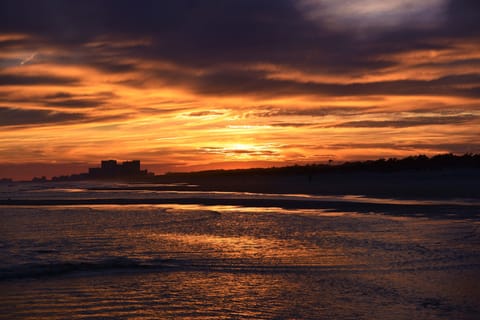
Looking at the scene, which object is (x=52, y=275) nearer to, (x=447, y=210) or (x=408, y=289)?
(x=408, y=289)

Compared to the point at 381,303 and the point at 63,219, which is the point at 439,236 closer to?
the point at 381,303

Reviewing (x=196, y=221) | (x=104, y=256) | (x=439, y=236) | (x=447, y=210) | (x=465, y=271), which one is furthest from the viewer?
(x=447, y=210)

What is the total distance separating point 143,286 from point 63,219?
1305 cm

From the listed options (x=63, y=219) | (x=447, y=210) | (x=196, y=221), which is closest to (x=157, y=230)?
(x=196, y=221)

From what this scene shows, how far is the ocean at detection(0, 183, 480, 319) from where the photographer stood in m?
8.27

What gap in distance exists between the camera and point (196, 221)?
21.3m

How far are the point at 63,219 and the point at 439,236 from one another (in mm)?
13589

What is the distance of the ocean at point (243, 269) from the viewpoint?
27.1 feet

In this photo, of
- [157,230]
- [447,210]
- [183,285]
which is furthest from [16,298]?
[447,210]

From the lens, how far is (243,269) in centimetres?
1139

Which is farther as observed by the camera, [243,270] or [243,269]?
[243,269]

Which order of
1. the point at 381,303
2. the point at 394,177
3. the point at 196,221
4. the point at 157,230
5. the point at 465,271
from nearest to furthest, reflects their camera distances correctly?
1. the point at 381,303
2. the point at 465,271
3. the point at 157,230
4. the point at 196,221
5. the point at 394,177

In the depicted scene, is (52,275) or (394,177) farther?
(394,177)

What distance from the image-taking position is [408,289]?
30.8ft
